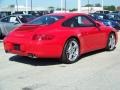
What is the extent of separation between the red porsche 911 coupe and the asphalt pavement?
0.34 m

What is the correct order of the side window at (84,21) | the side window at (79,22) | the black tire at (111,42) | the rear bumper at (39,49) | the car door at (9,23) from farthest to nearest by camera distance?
the car door at (9,23) → the black tire at (111,42) → the side window at (84,21) → the side window at (79,22) → the rear bumper at (39,49)

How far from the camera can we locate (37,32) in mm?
8430

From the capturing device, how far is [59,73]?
758 centimetres

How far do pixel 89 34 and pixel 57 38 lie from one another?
4.88ft

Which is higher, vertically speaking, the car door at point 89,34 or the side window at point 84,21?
the side window at point 84,21

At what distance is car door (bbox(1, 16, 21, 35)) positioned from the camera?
15797 mm

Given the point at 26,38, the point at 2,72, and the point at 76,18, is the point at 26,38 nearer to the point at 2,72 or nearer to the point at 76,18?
the point at 2,72

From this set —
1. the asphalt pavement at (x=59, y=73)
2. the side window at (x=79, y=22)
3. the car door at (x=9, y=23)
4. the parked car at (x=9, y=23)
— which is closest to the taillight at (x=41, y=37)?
the asphalt pavement at (x=59, y=73)

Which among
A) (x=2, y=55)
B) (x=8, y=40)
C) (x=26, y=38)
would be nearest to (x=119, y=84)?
(x=26, y=38)

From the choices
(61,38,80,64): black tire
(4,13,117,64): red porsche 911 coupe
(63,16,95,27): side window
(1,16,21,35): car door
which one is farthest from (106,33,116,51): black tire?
(1,16,21,35): car door

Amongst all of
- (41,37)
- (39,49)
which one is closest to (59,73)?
(39,49)

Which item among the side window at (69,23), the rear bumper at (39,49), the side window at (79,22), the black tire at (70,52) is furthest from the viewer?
the side window at (79,22)

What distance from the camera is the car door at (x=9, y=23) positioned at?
1580cm

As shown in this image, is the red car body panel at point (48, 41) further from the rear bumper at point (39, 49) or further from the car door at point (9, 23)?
the car door at point (9, 23)
